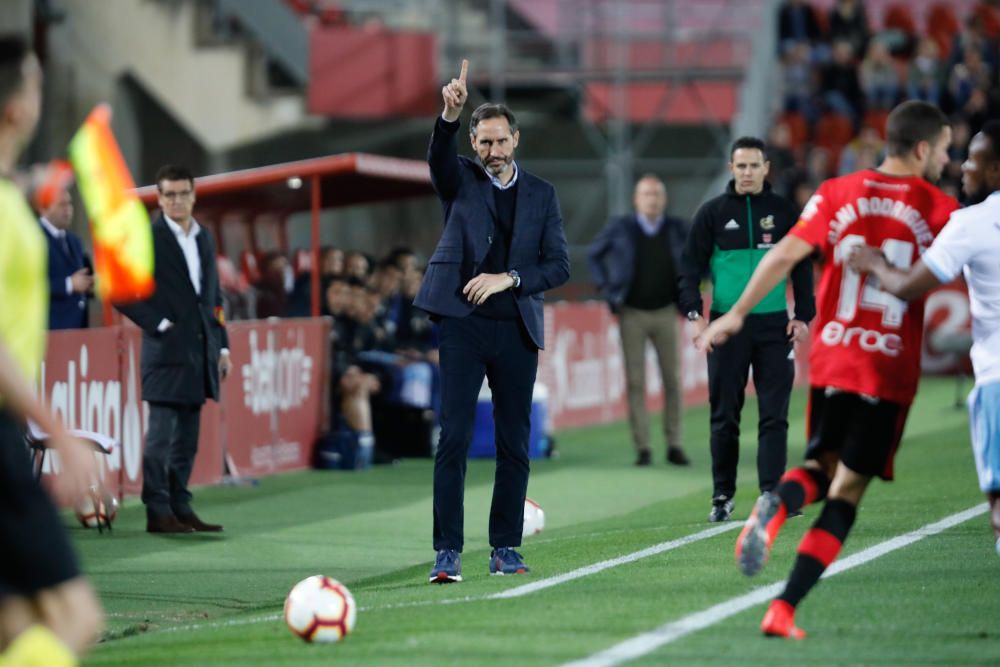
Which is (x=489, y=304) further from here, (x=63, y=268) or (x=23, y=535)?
(x=63, y=268)

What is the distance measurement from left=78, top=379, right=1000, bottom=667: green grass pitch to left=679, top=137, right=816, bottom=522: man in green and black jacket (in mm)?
467

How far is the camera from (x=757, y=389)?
34.6 ft

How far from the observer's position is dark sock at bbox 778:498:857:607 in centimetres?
614

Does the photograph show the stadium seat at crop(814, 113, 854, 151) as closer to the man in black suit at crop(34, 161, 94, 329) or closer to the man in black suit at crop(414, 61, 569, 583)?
the man in black suit at crop(34, 161, 94, 329)

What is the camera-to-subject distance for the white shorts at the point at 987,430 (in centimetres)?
648

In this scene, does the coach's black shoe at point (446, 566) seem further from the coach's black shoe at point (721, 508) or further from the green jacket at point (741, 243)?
the green jacket at point (741, 243)

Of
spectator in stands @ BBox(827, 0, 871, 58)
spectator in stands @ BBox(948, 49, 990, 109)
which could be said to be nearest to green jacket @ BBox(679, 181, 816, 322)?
spectator in stands @ BBox(948, 49, 990, 109)

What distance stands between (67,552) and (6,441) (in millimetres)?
312

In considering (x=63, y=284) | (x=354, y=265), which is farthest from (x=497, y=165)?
(x=354, y=265)

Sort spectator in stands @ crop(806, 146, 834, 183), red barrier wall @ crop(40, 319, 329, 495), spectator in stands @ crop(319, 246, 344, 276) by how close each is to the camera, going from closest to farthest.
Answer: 1. red barrier wall @ crop(40, 319, 329, 495)
2. spectator in stands @ crop(319, 246, 344, 276)
3. spectator in stands @ crop(806, 146, 834, 183)

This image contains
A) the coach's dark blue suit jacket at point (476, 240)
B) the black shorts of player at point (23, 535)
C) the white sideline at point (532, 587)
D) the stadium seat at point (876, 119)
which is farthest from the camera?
the stadium seat at point (876, 119)

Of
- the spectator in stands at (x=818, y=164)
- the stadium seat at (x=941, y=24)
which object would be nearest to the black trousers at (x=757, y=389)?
the spectator in stands at (x=818, y=164)

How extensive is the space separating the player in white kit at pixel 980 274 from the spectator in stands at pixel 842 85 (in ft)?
71.5

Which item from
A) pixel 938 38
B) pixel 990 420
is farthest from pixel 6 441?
pixel 938 38
